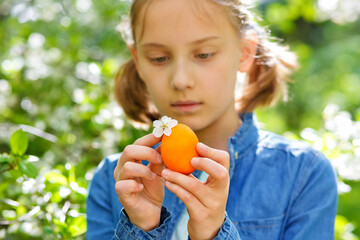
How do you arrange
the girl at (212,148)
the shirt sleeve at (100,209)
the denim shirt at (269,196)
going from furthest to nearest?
the shirt sleeve at (100,209), the denim shirt at (269,196), the girl at (212,148)

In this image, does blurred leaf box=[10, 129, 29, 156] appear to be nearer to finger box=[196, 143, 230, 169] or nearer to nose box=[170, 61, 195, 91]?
nose box=[170, 61, 195, 91]

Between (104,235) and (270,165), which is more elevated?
(270,165)

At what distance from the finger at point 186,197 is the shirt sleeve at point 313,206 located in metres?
0.52

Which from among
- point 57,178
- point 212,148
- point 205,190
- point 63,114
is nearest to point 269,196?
point 212,148

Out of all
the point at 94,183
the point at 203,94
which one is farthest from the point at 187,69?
the point at 94,183

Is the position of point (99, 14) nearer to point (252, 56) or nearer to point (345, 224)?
point (252, 56)

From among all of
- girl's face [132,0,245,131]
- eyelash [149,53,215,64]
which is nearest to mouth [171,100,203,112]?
girl's face [132,0,245,131]

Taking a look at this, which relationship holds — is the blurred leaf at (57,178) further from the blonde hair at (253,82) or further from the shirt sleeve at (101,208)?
the blonde hair at (253,82)

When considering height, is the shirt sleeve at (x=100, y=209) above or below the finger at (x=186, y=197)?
below

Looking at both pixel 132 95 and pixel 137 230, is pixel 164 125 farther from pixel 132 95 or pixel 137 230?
pixel 132 95

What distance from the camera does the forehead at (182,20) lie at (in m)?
1.46

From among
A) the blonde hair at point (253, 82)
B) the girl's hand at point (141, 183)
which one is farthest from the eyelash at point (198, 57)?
the girl's hand at point (141, 183)

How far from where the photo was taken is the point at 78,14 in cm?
334

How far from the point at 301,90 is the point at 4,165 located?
648 centimetres
